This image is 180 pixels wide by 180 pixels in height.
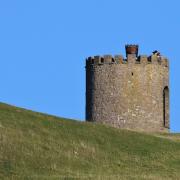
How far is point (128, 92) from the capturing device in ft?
190

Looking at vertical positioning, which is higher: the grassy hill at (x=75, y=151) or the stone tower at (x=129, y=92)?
the stone tower at (x=129, y=92)

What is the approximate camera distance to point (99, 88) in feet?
193

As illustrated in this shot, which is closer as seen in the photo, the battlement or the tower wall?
the tower wall

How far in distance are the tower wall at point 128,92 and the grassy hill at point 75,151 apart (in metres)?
8.26

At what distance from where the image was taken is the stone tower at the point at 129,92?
190ft

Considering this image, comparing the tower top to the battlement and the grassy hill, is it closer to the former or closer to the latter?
the battlement

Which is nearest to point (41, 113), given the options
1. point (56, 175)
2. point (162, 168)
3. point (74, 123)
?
point (74, 123)

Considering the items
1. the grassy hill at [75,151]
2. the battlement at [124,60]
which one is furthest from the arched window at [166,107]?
the grassy hill at [75,151]

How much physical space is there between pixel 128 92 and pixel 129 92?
0.06m

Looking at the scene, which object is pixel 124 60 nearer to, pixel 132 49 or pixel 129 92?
pixel 132 49

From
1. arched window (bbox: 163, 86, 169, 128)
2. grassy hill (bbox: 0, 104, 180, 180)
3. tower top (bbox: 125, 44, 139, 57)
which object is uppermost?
tower top (bbox: 125, 44, 139, 57)

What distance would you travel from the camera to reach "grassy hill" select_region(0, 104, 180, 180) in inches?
1489

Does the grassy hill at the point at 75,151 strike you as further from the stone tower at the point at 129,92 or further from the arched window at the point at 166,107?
the arched window at the point at 166,107

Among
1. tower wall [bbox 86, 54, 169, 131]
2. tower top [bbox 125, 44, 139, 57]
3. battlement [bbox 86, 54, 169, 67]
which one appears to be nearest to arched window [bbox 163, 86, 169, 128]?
tower wall [bbox 86, 54, 169, 131]
